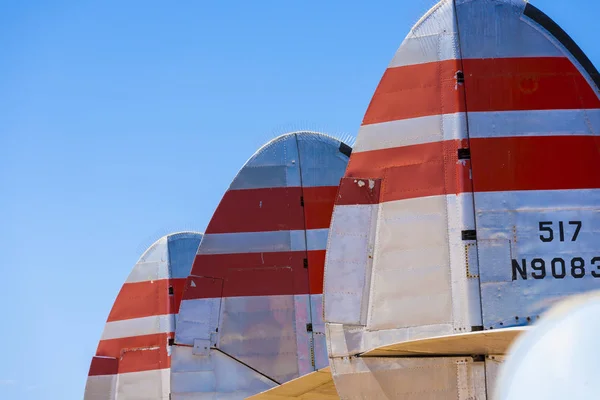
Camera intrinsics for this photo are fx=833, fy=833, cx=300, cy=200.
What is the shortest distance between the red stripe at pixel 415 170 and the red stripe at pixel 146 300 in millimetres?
11057

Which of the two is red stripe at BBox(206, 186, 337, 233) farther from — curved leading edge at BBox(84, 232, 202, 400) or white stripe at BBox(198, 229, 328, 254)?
curved leading edge at BBox(84, 232, 202, 400)

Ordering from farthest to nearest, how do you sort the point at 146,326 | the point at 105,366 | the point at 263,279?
the point at 105,366 < the point at 146,326 < the point at 263,279

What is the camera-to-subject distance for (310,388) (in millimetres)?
10055

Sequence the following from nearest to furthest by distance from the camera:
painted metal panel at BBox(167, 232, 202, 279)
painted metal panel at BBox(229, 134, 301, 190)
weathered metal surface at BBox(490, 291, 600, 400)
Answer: weathered metal surface at BBox(490, 291, 600, 400)
painted metal panel at BBox(229, 134, 301, 190)
painted metal panel at BBox(167, 232, 202, 279)

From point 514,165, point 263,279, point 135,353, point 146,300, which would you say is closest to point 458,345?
point 514,165

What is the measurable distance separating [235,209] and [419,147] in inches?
233

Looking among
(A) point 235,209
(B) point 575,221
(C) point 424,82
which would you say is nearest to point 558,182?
(B) point 575,221

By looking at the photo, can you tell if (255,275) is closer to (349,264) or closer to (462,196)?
(349,264)

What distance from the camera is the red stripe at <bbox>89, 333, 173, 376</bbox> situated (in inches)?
733

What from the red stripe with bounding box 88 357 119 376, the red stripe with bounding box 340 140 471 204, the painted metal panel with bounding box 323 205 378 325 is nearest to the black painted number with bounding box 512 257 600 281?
the red stripe with bounding box 340 140 471 204

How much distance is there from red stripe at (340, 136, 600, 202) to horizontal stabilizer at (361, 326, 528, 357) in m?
1.47

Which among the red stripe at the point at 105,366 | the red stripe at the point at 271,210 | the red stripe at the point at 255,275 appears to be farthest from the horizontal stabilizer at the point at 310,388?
the red stripe at the point at 105,366

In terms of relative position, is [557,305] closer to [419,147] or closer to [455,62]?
[419,147]

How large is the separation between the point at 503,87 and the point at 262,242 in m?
6.26
